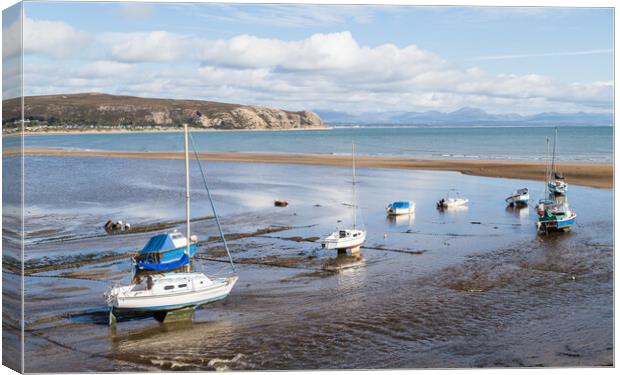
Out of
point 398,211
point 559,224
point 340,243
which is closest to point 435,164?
point 398,211

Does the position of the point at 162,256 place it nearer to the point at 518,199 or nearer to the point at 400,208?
the point at 400,208

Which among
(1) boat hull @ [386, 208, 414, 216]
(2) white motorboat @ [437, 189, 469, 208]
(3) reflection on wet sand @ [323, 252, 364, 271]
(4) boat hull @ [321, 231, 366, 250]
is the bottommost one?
(3) reflection on wet sand @ [323, 252, 364, 271]

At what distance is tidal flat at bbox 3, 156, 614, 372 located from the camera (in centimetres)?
1344

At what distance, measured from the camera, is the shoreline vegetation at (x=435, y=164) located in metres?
Answer: 42.1

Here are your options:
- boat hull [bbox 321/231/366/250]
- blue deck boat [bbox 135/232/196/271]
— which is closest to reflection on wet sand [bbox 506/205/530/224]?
boat hull [bbox 321/231/366/250]

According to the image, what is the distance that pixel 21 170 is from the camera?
436 inches

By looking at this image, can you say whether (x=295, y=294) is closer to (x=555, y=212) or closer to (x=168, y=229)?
(x=168, y=229)

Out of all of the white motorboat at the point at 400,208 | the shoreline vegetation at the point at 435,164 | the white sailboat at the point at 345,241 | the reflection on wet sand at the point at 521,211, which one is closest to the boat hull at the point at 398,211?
the white motorboat at the point at 400,208

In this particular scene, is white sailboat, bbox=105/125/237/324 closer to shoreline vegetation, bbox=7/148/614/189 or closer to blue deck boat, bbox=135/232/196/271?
blue deck boat, bbox=135/232/196/271

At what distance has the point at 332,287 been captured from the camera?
19016 millimetres

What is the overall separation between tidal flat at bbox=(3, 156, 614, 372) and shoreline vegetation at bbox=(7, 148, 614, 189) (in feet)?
18.5

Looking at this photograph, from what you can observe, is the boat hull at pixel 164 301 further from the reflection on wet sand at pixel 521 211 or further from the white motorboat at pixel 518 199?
the white motorboat at pixel 518 199

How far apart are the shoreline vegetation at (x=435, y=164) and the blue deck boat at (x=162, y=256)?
23.9 metres

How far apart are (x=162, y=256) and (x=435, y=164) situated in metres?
37.9
